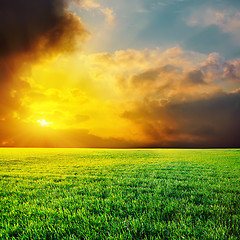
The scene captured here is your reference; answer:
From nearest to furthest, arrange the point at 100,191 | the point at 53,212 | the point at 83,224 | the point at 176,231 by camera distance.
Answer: the point at 176,231 < the point at 83,224 < the point at 53,212 < the point at 100,191

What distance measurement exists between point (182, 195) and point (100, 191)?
2822mm

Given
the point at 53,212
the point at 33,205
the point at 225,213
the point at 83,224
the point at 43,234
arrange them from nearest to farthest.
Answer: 1. the point at 43,234
2. the point at 83,224
3. the point at 225,213
4. the point at 53,212
5. the point at 33,205

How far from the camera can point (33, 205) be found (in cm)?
482

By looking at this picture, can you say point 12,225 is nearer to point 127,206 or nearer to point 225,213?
point 127,206

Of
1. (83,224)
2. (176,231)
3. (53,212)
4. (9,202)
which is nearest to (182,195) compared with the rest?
(176,231)

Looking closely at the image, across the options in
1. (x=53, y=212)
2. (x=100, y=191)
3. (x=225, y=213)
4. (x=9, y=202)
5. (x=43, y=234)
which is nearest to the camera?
(x=43, y=234)

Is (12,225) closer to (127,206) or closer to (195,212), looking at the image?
(127,206)

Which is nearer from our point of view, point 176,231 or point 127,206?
point 176,231

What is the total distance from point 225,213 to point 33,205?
517 centimetres

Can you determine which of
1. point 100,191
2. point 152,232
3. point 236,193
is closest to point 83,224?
point 152,232

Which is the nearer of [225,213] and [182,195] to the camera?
[225,213]

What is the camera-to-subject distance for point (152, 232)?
318 cm

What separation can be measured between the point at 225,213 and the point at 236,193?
90.4 inches

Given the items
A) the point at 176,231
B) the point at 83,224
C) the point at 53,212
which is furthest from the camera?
the point at 53,212
